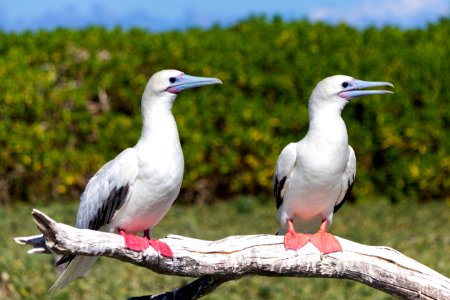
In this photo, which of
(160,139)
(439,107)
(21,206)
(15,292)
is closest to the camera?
(160,139)

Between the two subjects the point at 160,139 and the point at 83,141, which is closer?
the point at 160,139

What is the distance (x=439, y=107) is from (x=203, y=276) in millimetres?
8510

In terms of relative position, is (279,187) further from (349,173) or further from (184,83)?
(184,83)

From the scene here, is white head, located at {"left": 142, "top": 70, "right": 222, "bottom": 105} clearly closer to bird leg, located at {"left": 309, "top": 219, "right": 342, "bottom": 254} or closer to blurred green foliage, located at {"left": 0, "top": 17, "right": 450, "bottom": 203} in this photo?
bird leg, located at {"left": 309, "top": 219, "right": 342, "bottom": 254}

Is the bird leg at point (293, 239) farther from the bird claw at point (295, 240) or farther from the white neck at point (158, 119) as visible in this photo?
the white neck at point (158, 119)

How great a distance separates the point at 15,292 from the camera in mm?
8039

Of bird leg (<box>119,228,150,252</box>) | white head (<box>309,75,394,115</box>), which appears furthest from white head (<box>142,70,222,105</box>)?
bird leg (<box>119,228,150,252</box>)

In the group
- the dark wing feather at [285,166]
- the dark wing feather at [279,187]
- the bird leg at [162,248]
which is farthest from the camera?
the dark wing feather at [279,187]

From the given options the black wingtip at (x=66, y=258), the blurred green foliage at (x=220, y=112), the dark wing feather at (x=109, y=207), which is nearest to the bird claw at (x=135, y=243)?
the dark wing feather at (x=109, y=207)

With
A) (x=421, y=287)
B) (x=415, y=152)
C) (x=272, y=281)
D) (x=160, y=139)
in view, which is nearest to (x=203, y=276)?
(x=160, y=139)

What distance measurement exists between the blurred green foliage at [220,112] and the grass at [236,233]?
52 cm

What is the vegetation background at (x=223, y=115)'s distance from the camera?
12602 mm

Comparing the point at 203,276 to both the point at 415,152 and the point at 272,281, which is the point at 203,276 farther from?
the point at 415,152

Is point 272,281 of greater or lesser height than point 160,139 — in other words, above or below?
below
